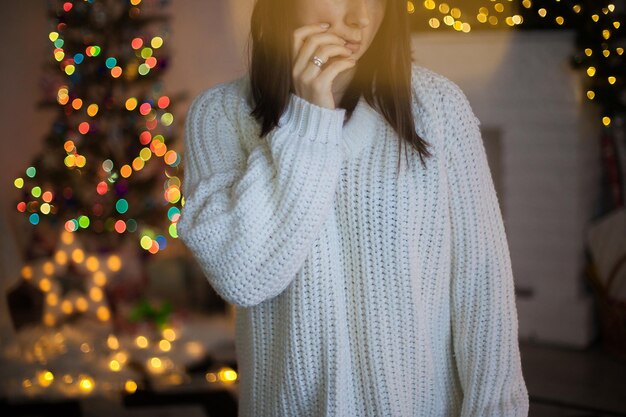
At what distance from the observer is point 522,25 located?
298 centimetres

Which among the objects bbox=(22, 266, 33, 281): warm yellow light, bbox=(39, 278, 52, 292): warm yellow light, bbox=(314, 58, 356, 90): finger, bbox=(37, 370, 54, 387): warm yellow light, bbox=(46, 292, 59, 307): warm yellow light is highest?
bbox=(314, 58, 356, 90): finger

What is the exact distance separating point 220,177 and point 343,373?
273 mm

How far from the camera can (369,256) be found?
901 mm

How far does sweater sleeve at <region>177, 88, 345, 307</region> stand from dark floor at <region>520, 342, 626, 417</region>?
5.30ft

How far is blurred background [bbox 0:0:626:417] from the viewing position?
9.16ft

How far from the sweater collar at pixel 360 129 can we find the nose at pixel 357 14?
10cm

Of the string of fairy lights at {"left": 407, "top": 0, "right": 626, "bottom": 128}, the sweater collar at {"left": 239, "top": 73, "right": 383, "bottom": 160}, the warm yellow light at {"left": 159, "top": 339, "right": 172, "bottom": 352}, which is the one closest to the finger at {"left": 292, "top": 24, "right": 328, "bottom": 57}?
the sweater collar at {"left": 239, "top": 73, "right": 383, "bottom": 160}

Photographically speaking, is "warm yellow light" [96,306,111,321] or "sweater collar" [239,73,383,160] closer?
"sweater collar" [239,73,383,160]

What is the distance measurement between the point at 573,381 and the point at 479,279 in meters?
2.02

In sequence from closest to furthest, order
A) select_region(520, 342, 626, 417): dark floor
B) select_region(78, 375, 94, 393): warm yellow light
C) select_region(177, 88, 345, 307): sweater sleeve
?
select_region(177, 88, 345, 307): sweater sleeve
select_region(520, 342, 626, 417): dark floor
select_region(78, 375, 94, 393): warm yellow light

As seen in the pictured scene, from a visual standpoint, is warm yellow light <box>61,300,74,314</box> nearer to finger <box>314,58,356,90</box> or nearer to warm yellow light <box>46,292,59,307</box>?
warm yellow light <box>46,292,59,307</box>

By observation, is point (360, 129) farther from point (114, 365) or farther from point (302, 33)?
point (114, 365)

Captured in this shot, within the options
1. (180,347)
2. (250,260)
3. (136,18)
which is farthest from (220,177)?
(136,18)

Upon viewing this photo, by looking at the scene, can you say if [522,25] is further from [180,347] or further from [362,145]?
[362,145]
